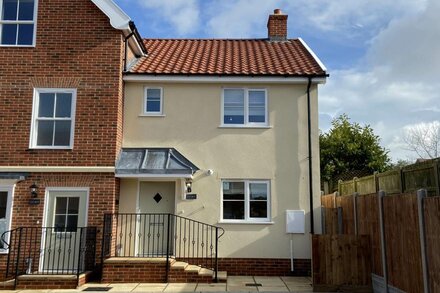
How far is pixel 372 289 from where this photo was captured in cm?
963

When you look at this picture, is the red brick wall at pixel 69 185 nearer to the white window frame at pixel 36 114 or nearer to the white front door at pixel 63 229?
the white front door at pixel 63 229

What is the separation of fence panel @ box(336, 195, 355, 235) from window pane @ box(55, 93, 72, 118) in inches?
317

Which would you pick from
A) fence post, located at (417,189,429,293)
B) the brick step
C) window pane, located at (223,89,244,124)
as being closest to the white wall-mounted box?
the brick step

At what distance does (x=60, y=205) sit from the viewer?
1171 cm

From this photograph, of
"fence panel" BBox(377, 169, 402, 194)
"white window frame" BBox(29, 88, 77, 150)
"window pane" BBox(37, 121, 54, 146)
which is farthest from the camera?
"window pane" BBox(37, 121, 54, 146)

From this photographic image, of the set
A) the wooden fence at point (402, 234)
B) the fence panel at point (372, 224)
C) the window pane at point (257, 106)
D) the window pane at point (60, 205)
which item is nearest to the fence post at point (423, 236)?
the wooden fence at point (402, 234)

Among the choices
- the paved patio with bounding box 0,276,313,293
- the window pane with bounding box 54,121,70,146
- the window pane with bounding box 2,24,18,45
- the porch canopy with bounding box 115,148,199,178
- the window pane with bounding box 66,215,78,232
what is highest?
the window pane with bounding box 2,24,18,45

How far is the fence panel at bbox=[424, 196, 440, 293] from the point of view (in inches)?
253

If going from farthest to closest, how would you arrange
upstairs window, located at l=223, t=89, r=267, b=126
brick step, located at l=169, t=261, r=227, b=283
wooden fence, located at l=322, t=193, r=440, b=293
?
1. upstairs window, located at l=223, t=89, r=267, b=126
2. brick step, located at l=169, t=261, r=227, b=283
3. wooden fence, located at l=322, t=193, r=440, b=293

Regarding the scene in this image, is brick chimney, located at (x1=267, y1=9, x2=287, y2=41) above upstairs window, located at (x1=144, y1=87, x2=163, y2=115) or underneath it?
above

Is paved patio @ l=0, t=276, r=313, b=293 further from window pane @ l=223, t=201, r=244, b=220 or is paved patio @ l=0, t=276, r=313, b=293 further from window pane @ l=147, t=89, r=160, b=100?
window pane @ l=147, t=89, r=160, b=100

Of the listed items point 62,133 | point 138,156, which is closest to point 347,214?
point 138,156

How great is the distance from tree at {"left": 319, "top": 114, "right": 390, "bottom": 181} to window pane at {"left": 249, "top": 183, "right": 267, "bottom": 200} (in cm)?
1444

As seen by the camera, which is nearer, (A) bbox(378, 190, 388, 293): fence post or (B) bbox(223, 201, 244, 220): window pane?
(A) bbox(378, 190, 388, 293): fence post
